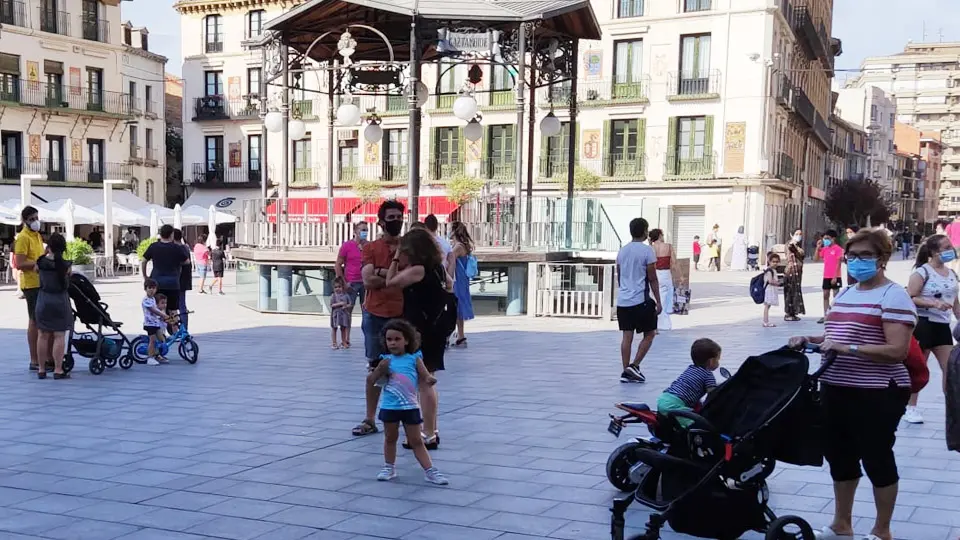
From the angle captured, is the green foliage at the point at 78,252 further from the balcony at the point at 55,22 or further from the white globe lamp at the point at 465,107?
the balcony at the point at 55,22

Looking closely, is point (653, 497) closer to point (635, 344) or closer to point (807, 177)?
point (635, 344)

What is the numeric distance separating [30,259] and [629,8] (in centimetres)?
3267

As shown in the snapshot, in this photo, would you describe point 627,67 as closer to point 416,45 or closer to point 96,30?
point 96,30

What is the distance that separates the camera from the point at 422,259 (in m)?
6.80

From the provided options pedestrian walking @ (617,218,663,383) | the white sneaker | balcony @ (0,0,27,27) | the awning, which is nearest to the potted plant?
balcony @ (0,0,27,27)

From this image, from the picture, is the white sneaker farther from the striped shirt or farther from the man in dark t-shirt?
the man in dark t-shirt

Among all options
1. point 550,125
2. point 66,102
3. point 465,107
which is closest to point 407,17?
point 465,107

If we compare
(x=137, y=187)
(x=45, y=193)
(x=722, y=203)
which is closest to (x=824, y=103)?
(x=722, y=203)

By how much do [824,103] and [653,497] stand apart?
60.9 m

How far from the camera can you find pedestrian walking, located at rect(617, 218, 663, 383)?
9742 millimetres

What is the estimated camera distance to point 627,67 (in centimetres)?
3944

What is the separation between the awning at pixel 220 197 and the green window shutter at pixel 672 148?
1967 cm

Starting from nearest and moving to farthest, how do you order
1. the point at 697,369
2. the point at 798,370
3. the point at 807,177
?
the point at 798,370 < the point at 697,369 < the point at 807,177

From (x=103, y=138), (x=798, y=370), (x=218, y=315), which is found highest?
(x=103, y=138)
